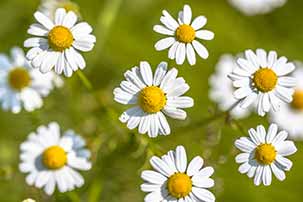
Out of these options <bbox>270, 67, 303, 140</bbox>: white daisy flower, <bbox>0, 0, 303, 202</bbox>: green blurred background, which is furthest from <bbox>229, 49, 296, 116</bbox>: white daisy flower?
<bbox>270, 67, 303, 140</bbox>: white daisy flower

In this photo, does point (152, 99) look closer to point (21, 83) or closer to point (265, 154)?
point (265, 154)

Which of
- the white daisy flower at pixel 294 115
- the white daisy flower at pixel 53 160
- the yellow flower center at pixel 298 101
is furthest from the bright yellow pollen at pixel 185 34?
the yellow flower center at pixel 298 101

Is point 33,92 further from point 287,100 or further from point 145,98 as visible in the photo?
point 287,100

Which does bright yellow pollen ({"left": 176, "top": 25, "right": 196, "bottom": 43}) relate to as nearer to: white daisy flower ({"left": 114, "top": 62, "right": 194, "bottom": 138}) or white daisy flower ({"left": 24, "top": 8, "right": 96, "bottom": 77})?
white daisy flower ({"left": 114, "top": 62, "right": 194, "bottom": 138})

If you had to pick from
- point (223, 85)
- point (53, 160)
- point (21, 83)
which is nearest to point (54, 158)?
point (53, 160)

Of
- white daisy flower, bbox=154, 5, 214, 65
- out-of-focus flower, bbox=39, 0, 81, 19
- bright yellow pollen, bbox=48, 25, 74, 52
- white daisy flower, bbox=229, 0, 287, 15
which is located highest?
white daisy flower, bbox=229, 0, 287, 15
